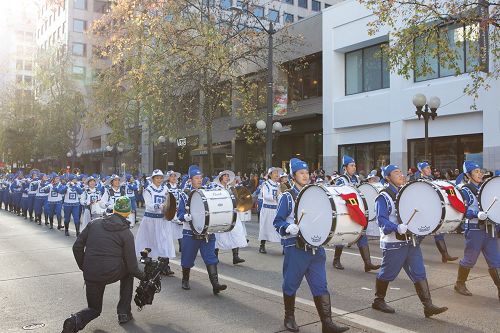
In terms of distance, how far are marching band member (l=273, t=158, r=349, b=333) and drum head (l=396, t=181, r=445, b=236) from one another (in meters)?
1.37

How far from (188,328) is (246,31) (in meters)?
18.9

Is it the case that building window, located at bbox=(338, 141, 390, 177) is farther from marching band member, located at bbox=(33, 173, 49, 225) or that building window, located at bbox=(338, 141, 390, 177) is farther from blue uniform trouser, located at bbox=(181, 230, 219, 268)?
blue uniform trouser, located at bbox=(181, 230, 219, 268)

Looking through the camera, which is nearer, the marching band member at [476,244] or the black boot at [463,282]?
the marching band member at [476,244]

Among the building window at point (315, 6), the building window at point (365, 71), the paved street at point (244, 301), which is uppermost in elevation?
the building window at point (315, 6)

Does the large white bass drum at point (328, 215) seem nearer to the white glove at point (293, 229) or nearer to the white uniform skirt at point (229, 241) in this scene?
the white glove at point (293, 229)

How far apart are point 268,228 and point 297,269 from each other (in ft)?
20.4

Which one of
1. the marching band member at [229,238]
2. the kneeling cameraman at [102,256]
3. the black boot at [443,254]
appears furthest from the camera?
the marching band member at [229,238]

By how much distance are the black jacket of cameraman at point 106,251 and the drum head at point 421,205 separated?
3395 millimetres

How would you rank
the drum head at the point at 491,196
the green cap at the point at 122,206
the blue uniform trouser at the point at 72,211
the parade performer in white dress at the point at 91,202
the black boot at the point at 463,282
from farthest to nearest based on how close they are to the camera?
the blue uniform trouser at the point at 72,211 < the parade performer in white dress at the point at 91,202 < the black boot at the point at 463,282 < the drum head at the point at 491,196 < the green cap at the point at 122,206

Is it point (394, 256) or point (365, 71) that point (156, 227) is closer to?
point (394, 256)

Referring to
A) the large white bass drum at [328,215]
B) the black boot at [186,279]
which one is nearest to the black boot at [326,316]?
the large white bass drum at [328,215]

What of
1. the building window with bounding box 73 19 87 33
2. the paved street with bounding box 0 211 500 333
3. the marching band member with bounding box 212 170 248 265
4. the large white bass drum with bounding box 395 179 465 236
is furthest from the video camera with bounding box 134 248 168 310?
the building window with bounding box 73 19 87 33

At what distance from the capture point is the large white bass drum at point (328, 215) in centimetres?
562

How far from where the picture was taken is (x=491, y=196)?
748cm
